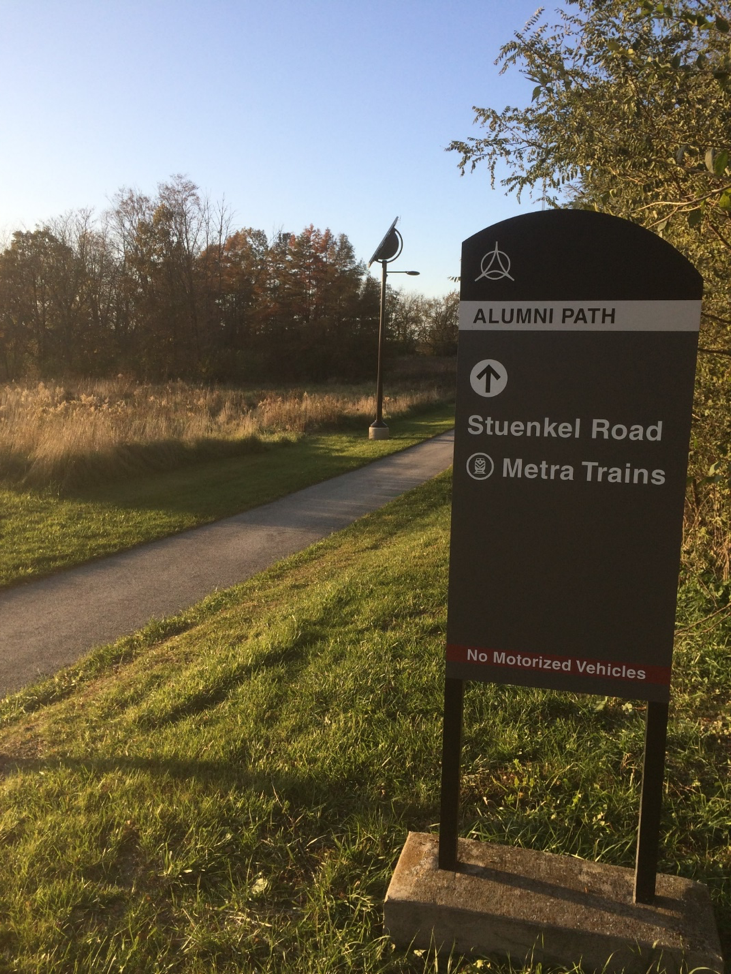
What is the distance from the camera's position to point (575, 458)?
2305 mm

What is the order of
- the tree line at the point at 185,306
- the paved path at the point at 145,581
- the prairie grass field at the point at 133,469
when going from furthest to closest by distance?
the tree line at the point at 185,306, the prairie grass field at the point at 133,469, the paved path at the point at 145,581

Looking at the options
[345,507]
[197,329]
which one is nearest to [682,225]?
[345,507]

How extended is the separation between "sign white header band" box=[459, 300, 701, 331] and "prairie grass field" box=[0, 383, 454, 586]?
6.19 meters

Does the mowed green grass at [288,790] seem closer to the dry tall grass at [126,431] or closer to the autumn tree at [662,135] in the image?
the autumn tree at [662,135]

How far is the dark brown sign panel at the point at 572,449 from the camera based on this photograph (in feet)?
7.23

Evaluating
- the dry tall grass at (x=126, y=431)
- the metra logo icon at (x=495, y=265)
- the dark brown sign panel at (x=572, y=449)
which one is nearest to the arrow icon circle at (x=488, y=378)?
the dark brown sign panel at (x=572, y=449)

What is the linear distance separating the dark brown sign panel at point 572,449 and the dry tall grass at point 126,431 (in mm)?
10027

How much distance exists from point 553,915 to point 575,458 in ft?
4.80

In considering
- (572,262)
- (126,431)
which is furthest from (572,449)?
(126,431)

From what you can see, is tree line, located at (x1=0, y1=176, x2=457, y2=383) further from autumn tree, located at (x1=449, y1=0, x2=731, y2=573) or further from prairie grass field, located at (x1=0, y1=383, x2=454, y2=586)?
autumn tree, located at (x1=449, y1=0, x2=731, y2=573)

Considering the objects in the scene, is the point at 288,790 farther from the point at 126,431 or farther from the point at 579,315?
the point at 126,431

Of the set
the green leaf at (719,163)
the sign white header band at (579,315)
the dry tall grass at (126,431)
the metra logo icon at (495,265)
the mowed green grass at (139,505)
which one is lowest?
the mowed green grass at (139,505)

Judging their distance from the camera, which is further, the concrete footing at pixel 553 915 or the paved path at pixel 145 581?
the paved path at pixel 145 581

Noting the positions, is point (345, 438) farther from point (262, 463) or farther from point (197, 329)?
point (197, 329)
